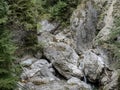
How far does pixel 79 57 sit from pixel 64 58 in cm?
79

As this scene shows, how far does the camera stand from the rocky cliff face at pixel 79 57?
895cm

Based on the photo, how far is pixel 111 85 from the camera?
8.27m

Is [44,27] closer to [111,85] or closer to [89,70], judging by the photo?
[89,70]

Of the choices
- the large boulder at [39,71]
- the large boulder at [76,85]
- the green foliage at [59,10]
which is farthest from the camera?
the green foliage at [59,10]

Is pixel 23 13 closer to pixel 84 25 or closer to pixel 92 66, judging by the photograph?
pixel 84 25

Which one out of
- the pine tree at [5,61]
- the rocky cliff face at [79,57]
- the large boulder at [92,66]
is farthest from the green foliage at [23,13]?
the pine tree at [5,61]

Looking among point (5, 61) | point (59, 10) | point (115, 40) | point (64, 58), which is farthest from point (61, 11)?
point (5, 61)

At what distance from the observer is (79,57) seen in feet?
34.7

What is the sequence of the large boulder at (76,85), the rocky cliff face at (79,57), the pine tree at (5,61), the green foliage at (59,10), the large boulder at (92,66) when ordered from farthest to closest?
the green foliage at (59,10) < the large boulder at (92,66) < the rocky cliff face at (79,57) < the large boulder at (76,85) < the pine tree at (5,61)

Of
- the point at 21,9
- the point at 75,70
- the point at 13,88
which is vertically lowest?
the point at 75,70

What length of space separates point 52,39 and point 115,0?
10.6ft

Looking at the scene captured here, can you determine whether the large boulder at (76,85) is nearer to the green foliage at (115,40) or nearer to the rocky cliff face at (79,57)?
the rocky cliff face at (79,57)

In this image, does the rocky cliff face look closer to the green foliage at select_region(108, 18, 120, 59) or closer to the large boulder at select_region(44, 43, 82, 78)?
the large boulder at select_region(44, 43, 82, 78)

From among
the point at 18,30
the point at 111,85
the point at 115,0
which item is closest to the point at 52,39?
the point at 18,30
